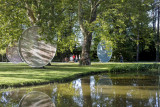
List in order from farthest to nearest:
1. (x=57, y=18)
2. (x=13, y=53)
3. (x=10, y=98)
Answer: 1. (x=13, y=53)
2. (x=57, y=18)
3. (x=10, y=98)

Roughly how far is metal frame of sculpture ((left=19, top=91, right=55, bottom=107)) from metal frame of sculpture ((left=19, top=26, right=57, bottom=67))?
7.21m

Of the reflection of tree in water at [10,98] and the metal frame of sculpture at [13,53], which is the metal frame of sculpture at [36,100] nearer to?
the reflection of tree in water at [10,98]

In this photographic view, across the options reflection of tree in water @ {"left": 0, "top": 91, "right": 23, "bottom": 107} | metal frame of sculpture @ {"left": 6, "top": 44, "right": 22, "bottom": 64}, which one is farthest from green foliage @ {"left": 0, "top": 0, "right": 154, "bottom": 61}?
reflection of tree in water @ {"left": 0, "top": 91, "right": 23, "bottom": 107}

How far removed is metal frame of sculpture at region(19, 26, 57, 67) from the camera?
14797mm

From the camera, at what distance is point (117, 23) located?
19625 mm

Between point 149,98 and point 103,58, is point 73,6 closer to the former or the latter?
point 103,58

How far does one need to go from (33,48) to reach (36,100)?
8.75 m

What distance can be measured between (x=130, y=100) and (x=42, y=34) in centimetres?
950

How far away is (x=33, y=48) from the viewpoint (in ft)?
50.1

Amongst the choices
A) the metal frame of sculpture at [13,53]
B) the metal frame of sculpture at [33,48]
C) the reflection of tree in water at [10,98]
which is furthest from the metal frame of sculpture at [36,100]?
the metal frame of sculpture at [13,53]

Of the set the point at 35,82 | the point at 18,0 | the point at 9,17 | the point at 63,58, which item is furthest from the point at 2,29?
the point at 63,58

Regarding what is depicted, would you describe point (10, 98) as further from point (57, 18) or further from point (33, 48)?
point (57, 18)

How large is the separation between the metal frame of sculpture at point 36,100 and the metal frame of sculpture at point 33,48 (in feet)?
23.6

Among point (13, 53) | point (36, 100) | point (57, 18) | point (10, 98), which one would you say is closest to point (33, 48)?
point (57, 18)
